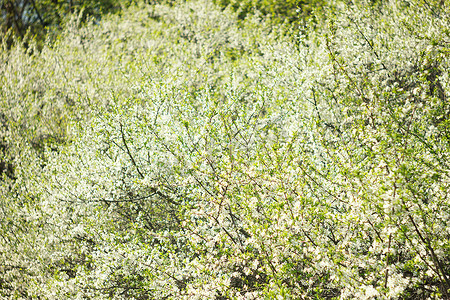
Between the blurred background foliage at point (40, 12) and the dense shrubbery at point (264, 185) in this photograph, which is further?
the blurred background foliage at point (40, 12)

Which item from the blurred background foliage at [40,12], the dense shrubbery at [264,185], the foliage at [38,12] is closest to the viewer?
the dense shrubbery at [264,185]

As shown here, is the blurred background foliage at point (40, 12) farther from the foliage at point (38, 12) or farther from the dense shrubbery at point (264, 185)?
the dense shrubbery at point (264, 185)

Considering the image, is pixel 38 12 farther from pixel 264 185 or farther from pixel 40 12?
pixel 264 185

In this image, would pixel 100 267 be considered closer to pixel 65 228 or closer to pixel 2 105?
pixel 65 228

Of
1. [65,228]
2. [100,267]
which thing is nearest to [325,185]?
[100,267]

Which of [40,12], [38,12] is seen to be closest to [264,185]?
[38,12]

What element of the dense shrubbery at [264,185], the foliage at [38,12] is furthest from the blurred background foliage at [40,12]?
the dense shrubbery at [264,185]

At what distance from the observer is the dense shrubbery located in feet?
14.7

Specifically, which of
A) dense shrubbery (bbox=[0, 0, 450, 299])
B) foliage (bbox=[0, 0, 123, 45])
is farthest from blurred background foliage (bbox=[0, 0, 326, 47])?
dense shrubbery (bbox=[0, 0, 450, 299])

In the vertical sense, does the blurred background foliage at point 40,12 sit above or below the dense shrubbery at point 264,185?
above

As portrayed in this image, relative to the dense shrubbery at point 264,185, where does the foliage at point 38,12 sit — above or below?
above

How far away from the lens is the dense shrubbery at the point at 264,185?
448 cm

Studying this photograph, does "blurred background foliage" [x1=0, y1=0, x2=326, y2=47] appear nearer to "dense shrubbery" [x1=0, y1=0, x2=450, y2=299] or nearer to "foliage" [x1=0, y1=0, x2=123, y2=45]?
"foliage" [x1=0, y1=0, x2=123, y2=45]

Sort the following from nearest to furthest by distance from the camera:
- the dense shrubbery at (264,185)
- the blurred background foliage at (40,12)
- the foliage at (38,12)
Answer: the dense shrubbery at (264,185)
the blurred background foliage at (40,12)
the foliage at (38,12)
